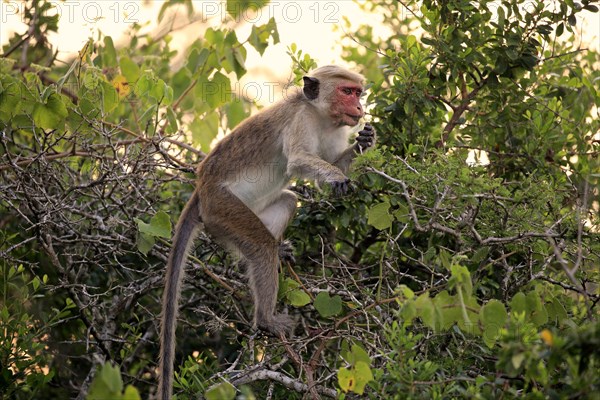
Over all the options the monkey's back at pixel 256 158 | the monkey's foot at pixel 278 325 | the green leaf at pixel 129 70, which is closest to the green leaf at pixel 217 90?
the monkey's back at pixel 256 158

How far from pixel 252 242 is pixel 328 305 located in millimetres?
1162

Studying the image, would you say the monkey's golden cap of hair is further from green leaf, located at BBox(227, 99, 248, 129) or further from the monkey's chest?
green leaf, located at BBox(227, 99, 248, 129)

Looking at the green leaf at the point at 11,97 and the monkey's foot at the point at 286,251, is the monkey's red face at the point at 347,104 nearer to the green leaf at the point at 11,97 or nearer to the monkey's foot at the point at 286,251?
the monkey's foot at the point at 286,251

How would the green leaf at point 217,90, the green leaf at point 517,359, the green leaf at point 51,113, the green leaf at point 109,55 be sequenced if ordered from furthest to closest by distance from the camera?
the green leaf at point 109,55, the green leaf at point 217,90, the green leaf at point 51,113, the green leaf at point 517,359

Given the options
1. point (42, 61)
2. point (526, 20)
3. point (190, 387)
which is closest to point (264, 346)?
point (190, 387)

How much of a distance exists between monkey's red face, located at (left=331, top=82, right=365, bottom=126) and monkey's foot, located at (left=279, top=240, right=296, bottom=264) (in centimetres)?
111

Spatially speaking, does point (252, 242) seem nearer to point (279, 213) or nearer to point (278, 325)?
point (279, 213)

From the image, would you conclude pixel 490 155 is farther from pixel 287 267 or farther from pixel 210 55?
pixel 210 55

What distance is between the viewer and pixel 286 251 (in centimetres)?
650

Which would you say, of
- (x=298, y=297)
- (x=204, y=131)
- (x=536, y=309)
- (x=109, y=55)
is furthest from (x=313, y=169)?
(x=536, y=309)

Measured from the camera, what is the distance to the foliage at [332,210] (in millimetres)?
5055

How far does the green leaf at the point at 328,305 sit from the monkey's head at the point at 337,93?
1945 millimetres

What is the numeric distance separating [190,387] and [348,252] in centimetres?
239

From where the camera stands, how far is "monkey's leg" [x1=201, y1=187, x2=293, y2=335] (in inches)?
234
